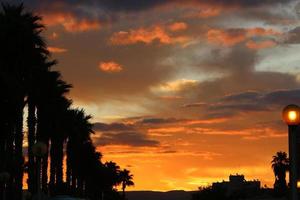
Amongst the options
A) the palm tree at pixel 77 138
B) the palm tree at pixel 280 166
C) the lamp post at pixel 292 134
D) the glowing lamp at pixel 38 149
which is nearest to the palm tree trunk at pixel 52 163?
the palm tree at pixel 77 138

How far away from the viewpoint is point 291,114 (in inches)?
466

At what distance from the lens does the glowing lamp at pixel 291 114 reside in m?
11.8

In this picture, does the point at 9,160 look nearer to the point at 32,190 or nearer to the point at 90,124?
the point at 32,190

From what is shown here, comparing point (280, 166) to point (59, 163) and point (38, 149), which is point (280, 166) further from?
point (38, 149)

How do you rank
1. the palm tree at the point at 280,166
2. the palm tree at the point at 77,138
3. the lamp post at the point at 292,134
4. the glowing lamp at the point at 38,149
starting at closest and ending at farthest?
the lamp post at the point at 292,134
the glowing lamp at the point at 38,149
the palm tree at the point at 77,138
the palm tree at the point at 280,166

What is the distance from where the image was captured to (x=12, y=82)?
4122 centimetres

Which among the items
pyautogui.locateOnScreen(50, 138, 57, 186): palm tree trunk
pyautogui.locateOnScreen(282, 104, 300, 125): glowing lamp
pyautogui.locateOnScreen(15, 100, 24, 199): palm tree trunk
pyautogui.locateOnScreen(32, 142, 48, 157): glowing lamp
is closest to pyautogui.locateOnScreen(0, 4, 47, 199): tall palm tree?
pyautogui.locateOnScreen(15, 100, 24, 199): palm tree trunk

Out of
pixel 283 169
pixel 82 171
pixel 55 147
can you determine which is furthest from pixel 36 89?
pixel 283 169

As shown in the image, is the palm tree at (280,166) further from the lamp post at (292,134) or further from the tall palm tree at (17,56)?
the lamp post at (292,134)

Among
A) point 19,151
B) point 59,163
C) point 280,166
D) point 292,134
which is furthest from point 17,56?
point 280,166

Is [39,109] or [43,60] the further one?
[39,109]

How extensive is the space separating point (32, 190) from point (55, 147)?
12.0 m

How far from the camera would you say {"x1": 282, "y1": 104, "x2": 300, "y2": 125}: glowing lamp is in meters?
11.8

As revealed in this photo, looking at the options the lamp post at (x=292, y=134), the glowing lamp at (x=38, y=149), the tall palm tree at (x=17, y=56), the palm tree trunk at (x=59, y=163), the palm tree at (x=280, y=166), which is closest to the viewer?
the lamp post at (x=292, y=134)
